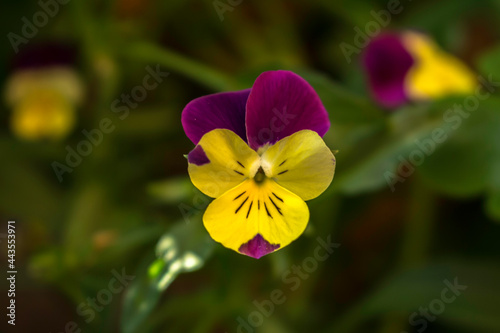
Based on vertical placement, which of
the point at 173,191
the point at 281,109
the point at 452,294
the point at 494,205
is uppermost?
the point at 281,109

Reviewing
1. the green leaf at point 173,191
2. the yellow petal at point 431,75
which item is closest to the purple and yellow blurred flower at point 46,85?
the green leaf at point 173,191

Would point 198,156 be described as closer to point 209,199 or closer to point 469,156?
point 209,199

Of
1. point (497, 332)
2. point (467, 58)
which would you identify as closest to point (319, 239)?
point (497, 332)

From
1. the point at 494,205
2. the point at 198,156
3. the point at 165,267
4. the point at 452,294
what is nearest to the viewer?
the point at 198,156

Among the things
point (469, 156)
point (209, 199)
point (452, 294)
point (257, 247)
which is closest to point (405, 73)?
point (469, 156)

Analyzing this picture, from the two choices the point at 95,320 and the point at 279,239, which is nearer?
the point at 279,239

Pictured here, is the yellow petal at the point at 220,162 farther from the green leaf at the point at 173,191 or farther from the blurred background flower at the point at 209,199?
the green leaf at the point at 173,191

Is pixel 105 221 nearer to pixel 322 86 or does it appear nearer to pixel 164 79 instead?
pixel 164 79
